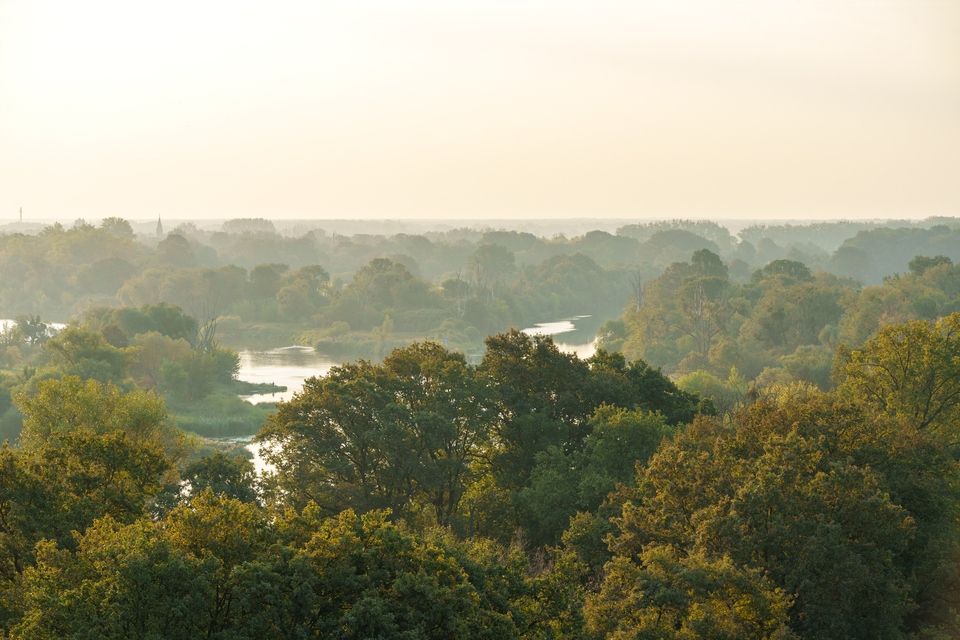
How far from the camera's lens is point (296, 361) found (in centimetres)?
9412

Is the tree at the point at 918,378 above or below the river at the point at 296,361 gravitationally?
above

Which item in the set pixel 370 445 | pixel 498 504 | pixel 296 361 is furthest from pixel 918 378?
pixel 296 361

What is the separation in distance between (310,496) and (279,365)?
62.3 m

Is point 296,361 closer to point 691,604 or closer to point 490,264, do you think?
point 490,264

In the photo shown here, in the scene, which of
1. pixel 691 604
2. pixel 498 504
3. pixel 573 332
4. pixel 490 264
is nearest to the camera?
pixel 691 604

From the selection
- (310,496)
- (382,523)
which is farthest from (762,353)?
(382,523)

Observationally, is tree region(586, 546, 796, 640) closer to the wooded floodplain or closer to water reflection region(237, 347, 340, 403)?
the wooded floodplain

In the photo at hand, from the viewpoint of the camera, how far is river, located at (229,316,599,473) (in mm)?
77631

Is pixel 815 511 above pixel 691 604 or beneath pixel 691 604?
above

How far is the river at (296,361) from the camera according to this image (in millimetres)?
77631

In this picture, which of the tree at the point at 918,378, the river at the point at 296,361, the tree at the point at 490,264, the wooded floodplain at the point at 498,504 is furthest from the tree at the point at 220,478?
the tree at the point at 490,264

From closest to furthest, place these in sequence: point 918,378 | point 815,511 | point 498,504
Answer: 1. point 815,511
2. point 498,504
3. point 918,378

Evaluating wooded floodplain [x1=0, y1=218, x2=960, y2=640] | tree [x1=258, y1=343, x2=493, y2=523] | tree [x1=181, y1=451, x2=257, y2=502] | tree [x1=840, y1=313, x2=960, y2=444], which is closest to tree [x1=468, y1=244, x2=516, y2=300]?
wooded floodplain [x1=0, y1=218, x2=960, y2=640]

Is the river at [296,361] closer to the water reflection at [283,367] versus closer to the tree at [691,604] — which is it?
the water reflection at [283,367]
